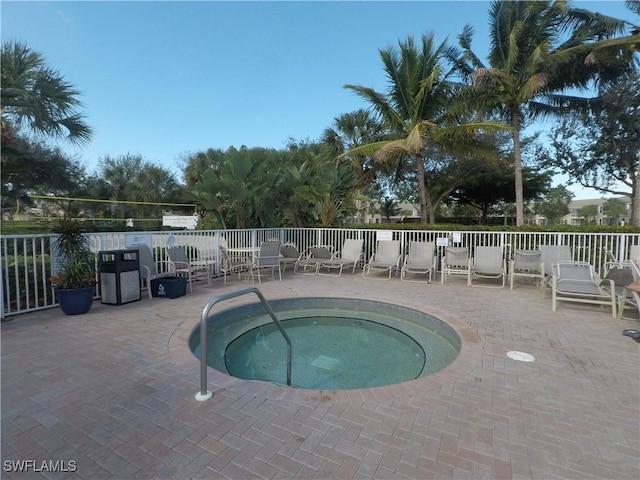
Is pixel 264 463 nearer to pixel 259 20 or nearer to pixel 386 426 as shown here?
pixel 386 426

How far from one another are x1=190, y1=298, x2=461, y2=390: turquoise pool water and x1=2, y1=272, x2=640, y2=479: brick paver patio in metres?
0.65

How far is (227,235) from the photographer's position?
877 cm

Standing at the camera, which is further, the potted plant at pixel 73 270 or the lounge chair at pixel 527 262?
the lounge chair at pixel 527 262

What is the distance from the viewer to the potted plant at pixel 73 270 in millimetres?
4883

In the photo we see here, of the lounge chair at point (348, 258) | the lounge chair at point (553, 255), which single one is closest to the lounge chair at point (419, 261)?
the lounge chair at point (348, 258)

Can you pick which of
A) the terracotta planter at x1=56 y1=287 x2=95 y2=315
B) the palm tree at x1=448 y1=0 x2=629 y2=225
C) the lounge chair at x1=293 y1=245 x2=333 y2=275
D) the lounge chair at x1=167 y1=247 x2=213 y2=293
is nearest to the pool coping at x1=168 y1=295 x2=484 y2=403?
the terracotta planter at x1=56 y1=287 x2=95 y2=315

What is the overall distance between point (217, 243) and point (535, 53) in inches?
482

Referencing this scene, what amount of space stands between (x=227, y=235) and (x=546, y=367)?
753 centimetres

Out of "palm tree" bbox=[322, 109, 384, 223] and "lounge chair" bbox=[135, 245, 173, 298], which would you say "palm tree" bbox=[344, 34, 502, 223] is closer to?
"palm tree" bbox=[322, 109, 384, 223]

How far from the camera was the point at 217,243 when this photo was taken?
8.37m

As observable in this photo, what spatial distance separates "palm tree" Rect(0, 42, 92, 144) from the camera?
247 inches

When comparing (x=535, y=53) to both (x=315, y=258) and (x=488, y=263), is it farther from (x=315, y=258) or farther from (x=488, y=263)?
(x=315, y=258)

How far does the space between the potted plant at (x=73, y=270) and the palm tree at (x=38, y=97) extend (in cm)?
A: 305

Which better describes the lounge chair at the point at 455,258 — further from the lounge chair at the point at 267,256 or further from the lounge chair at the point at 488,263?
the lounge chair at the point at 267,256
